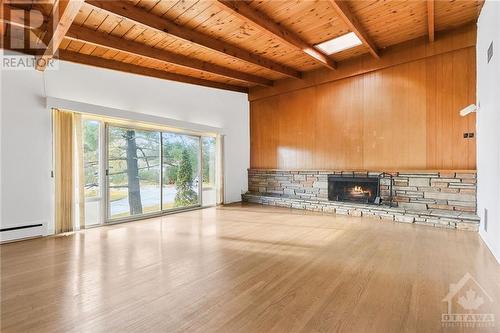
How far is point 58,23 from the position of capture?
3107mm

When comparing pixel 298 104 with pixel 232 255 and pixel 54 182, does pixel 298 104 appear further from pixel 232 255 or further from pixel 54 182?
pixel 54 182

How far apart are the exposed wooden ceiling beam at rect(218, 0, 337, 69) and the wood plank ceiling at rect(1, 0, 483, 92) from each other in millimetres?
12

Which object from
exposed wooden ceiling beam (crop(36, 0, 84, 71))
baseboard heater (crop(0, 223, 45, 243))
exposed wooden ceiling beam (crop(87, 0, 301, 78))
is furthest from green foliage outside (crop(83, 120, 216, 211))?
exposed wooden ceiling beam (crop(87, 0, 301, 78))

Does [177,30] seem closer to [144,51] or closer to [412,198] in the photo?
[144,51]

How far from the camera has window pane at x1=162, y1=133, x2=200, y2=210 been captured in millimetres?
5945

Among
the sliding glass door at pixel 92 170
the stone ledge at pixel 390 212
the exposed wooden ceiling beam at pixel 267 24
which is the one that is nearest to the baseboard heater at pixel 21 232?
the sliding glass door at pixel 92 170

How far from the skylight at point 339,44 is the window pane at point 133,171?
401 centimetres

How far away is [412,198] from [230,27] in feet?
15.5

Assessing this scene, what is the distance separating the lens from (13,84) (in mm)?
3916

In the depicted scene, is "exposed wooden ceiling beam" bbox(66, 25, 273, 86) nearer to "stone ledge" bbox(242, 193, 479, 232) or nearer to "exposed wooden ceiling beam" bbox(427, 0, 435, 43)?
"stone ledge" bbox(242, 193, 479, 232)

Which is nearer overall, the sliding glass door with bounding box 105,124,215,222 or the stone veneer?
the stone veneer

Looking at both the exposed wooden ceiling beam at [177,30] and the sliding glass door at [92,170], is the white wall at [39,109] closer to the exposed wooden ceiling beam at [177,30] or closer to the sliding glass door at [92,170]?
the sliding glass door at [92,170]

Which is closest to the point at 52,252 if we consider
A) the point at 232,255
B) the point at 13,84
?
the point at 232,255

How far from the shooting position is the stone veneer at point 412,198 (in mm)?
4426
